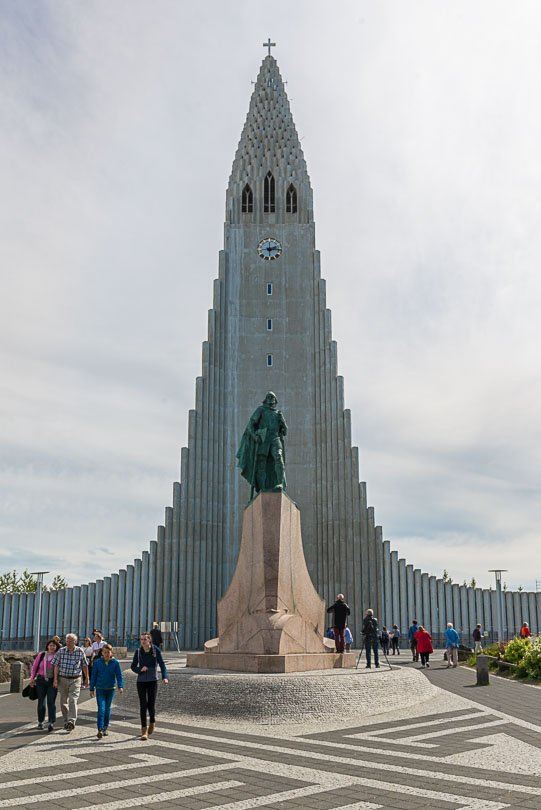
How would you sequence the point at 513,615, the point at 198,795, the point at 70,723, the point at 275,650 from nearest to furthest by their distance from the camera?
the point at 198,795, the point at 70,723, the point at 275,650, the point at 513,615

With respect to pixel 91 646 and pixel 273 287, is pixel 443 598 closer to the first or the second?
pixel 273 287

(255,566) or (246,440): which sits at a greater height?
(246,440)

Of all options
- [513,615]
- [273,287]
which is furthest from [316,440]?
[513,615]

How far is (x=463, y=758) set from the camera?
29.5ft

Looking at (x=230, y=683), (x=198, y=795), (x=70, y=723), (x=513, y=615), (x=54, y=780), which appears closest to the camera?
(x=198, y=795)

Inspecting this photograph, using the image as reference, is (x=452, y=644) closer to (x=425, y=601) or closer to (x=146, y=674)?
(x=146, y=674)

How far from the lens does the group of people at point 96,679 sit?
10695 mm

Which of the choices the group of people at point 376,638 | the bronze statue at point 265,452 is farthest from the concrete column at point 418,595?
the bronze statue at point 265,452

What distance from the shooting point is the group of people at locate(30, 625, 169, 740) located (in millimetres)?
10695

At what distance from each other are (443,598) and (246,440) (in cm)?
3167

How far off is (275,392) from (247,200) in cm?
1364

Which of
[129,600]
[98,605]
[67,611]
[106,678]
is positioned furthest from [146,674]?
[67,611]

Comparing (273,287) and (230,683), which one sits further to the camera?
(273,287)

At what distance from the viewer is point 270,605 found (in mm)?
16203
